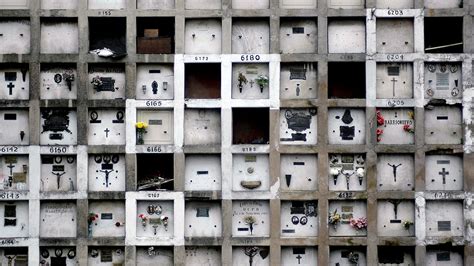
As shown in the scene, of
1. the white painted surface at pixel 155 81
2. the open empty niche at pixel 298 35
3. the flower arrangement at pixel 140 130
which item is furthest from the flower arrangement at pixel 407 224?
the flower arrangement at pixel 140 130

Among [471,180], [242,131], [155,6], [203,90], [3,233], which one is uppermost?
[155,6]

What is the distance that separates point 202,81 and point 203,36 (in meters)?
0.92

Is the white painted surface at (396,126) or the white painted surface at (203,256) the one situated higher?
the white painted surface at (396,126)

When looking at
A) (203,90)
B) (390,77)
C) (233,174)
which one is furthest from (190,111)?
(390,77)

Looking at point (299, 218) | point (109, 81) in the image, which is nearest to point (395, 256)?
point (299, 218)

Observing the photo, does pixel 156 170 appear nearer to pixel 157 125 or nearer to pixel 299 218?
pixel 157 125

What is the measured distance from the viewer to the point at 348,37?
12.8 metres

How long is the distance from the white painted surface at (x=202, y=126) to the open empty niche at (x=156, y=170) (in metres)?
0.60

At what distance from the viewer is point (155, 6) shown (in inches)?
505

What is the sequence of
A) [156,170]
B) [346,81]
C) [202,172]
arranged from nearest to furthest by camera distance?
[202,172]
[156,170]
[346,81]

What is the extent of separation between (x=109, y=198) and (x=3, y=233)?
2.26 meters

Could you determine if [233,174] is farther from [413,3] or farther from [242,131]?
[413,3]

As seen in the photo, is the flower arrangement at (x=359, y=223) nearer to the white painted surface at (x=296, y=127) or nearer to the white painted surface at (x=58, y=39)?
the white painted surface at (x=296, y=127)

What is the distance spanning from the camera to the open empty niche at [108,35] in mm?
13039
